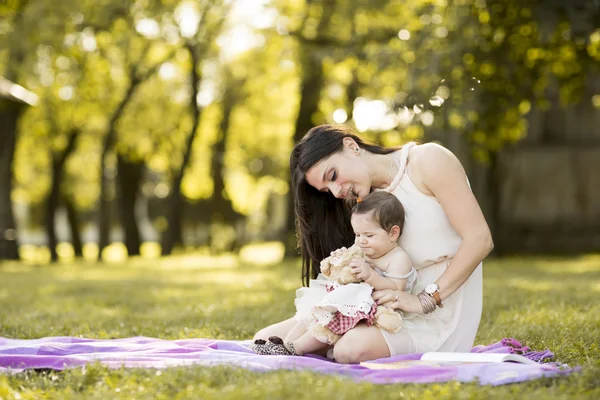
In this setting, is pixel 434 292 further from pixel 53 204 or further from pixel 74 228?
pixel 74 228

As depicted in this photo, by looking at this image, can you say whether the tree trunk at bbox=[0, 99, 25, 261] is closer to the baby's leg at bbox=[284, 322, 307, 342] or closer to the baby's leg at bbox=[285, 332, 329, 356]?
the baby's leg at bbox=[284, 322, 307, 342]

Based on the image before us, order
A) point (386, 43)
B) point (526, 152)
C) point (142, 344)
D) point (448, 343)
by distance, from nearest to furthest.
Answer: point (448, 343), point (142, 344), point (386, 43), point (526, 152)

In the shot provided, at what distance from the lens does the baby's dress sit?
4.47 m

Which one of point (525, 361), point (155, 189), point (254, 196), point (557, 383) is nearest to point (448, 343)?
point (525, 361)

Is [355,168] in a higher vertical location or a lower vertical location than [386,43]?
lower

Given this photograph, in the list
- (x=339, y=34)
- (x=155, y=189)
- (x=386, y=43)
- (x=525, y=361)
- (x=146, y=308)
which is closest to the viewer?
(x=525, y=361)

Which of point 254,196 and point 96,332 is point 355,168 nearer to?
point 96,332

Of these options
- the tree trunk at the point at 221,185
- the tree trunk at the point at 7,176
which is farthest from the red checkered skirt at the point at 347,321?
the tree trunk at the point at 221,185

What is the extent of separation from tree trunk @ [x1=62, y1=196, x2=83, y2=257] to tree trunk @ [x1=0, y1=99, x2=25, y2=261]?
894 centimetres

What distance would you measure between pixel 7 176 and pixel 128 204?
7.27 m

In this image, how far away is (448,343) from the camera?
465 cm

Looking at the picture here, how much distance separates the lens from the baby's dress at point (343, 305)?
14.7 ft

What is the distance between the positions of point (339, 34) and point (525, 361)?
12546 mm

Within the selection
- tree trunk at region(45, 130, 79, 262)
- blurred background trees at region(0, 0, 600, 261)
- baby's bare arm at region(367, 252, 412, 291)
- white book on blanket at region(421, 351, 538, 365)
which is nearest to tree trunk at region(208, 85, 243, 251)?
blurred background trees at region(0, 0, 600, 261)
